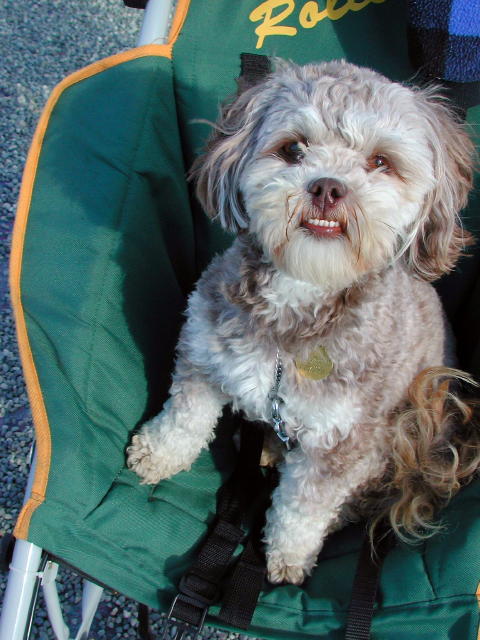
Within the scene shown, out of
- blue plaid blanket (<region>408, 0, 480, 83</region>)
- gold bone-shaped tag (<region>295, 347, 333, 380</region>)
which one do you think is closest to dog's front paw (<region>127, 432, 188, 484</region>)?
gold bone-shaped tag (<region>295, 347, 333, 380</region>)

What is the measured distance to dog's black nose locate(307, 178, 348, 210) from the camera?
1384 mm

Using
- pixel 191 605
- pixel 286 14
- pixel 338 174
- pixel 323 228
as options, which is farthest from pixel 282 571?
pixel 286 14

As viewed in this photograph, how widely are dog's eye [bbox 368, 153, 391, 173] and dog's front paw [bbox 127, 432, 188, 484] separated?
3.71 ft

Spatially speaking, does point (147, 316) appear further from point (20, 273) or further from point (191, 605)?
point (191, 605)

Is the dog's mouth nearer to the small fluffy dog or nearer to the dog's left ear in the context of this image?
the small fluffy dog

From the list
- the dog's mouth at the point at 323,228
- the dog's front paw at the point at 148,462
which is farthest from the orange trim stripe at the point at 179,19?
the dog's front paw at the point at 148,462

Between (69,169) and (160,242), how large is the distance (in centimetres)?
40

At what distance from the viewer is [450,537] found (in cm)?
176

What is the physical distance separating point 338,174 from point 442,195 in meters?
0.36

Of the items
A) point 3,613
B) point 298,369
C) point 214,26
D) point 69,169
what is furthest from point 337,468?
point 214,26

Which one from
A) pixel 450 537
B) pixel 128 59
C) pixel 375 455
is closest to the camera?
pixel 450 537

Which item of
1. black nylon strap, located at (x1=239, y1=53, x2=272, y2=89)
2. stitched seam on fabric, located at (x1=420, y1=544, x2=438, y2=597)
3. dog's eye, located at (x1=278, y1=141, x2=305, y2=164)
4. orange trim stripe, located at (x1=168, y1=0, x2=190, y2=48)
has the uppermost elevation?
orange trim stripe, located at (x1=168, y1=0, x2=190, y2=48)

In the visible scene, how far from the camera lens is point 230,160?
5.34 feet

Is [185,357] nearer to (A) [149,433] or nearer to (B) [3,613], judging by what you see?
(A) [149,433]
